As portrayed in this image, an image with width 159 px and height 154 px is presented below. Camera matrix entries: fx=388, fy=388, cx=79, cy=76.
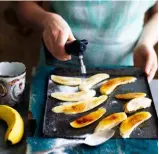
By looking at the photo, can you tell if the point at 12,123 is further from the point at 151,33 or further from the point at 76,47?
the point at 151,33

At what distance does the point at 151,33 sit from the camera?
1239 millimetres

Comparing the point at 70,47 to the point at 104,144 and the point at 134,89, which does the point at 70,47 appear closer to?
the point at 134,89

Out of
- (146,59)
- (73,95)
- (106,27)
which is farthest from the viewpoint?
(106,27)

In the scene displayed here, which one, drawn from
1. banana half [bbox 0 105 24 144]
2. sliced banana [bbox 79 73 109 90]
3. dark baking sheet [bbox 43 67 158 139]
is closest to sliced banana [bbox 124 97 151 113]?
dark baking sheet [bbox 43 67 158 139]

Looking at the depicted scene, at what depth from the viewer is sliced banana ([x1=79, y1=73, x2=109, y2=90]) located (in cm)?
99

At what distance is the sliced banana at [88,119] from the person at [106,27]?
0.29 m

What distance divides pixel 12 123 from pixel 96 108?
201 mm

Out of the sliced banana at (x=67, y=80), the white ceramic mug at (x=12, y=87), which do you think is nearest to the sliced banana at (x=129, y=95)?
the sliced banana at (x=67, y=80)

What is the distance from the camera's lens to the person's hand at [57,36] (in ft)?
3.32

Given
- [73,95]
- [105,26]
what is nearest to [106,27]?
[105,26]

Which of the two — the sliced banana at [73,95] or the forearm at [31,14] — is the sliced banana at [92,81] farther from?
the forearm at [31,14]

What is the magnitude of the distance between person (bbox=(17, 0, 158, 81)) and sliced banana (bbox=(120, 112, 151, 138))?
276mm

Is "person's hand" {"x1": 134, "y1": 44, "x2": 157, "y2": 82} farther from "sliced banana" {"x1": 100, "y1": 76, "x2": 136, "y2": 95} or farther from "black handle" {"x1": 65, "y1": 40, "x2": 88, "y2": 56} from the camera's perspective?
"black handle" {"x1": 65, "y1": 40, "x2": 88, "y2": 56}

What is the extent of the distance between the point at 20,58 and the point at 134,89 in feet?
2.34
